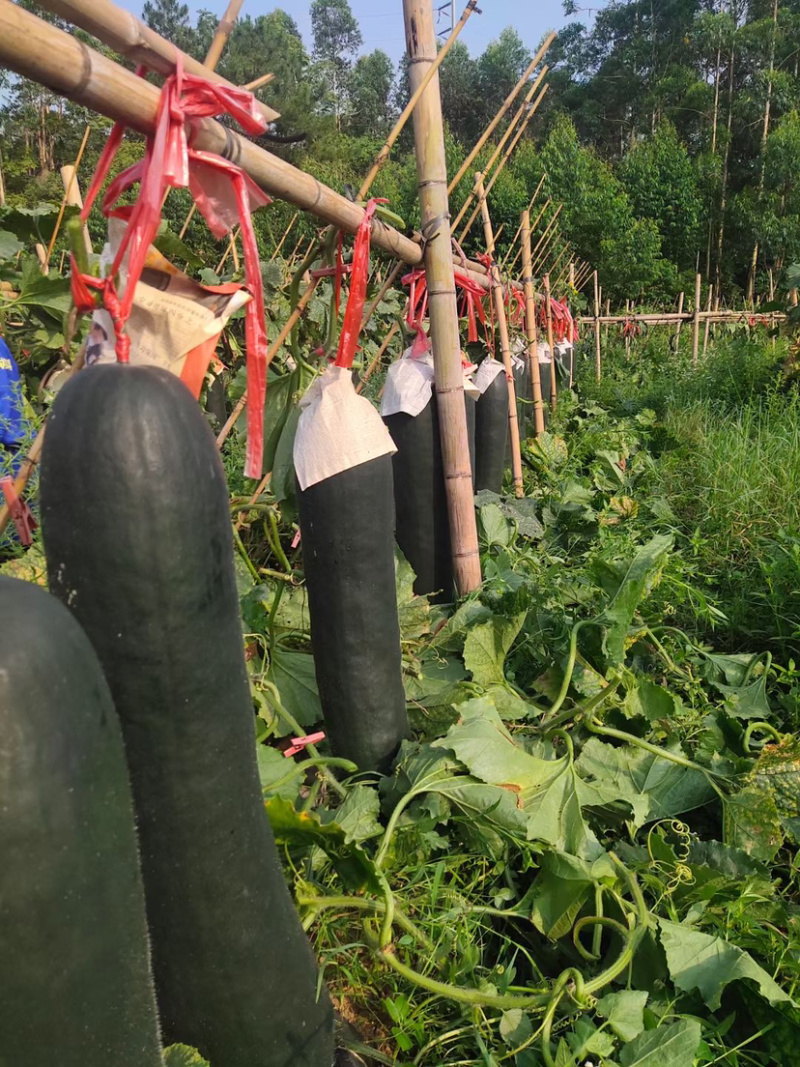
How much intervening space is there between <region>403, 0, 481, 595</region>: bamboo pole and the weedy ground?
21 cm

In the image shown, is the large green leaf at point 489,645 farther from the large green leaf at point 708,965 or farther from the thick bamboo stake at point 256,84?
the thick bamboo stake at point 256,84

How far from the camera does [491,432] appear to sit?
4062mm

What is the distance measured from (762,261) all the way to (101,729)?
33647mm

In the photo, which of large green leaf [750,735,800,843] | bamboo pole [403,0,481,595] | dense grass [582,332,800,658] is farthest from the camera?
dense grass [582,332,800,658]

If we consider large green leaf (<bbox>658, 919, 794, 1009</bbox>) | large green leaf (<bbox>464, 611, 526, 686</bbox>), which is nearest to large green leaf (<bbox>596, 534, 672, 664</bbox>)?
large green leaf (<bbox>464, 611, 526, 686</bbox>)

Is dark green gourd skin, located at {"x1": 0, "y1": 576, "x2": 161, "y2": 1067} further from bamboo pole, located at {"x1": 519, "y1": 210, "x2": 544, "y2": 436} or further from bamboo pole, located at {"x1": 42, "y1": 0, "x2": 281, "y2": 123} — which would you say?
bamboo pole, located at {"x1": 519, "y1": 210, "x2": 544, "y2": 436}

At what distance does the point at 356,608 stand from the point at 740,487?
120 inches

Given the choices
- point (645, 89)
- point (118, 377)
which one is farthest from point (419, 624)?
point (645, 89)

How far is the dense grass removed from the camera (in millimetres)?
3174

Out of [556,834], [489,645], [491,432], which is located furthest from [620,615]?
[491,432]

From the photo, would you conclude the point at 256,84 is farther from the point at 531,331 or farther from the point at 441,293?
the point at 531,331

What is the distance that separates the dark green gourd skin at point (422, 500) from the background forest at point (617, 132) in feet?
28.3

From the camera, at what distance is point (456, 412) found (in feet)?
8.59

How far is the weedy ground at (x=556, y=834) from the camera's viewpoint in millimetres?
1437
